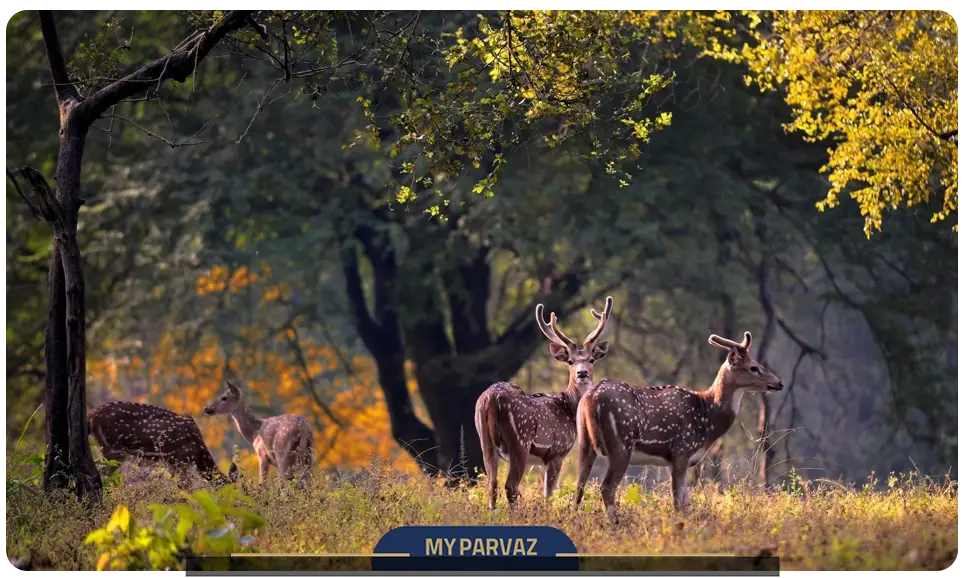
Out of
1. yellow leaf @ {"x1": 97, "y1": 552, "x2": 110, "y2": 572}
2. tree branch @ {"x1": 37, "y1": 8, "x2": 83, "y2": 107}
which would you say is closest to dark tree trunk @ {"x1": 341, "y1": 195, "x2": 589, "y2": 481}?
tree branch @ {"x1": 37, "y1": 8, "x2": 83, "y2": 107}

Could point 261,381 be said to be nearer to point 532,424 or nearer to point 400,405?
point 400,405

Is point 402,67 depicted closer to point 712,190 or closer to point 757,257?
point 712,190

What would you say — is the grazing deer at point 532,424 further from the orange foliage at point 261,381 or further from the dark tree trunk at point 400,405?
the dark tree trunk at point 400,405

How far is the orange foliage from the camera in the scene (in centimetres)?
2081

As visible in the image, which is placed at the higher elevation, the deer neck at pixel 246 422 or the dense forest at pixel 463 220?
the dense forest at pixel 463 220

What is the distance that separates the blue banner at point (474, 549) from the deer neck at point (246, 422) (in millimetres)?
6042

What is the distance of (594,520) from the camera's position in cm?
1010

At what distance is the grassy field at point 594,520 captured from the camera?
9.35m

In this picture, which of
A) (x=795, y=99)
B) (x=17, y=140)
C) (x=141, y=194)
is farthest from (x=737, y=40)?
(x=17, y=140)

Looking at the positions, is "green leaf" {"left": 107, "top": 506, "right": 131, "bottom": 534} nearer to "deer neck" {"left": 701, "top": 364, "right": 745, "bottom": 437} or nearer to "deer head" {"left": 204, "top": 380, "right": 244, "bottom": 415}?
"deer neck" {"left": 701, "top": 364, "right": 745, "bottom": 437}

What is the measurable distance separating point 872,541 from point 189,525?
492 centimetres

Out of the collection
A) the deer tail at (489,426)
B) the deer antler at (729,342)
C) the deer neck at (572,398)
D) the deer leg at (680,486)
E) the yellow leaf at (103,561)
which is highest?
the deer antler at (729,342)

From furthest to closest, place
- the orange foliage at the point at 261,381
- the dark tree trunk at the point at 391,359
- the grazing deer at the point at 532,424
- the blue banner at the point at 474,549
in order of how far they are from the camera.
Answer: the orange foliage at the point at 261,381, the dark tree trunk at the point at 391,359, the grazing deer at the point at 532,424, the blue banner at the point at 474,549

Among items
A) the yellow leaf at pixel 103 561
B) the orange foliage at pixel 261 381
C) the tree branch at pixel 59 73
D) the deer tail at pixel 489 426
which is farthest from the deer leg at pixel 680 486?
the orange foliage at pixel 261 381
